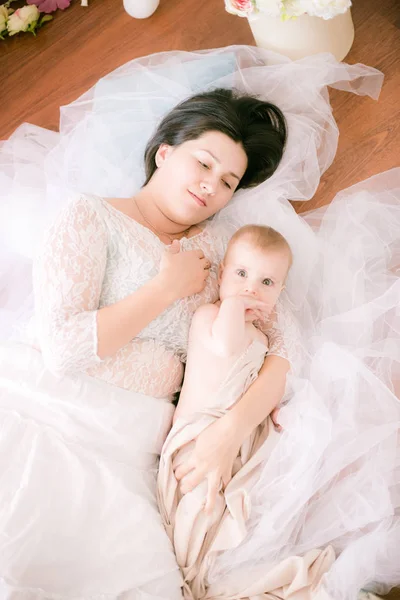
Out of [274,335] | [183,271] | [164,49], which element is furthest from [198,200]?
[164,49]

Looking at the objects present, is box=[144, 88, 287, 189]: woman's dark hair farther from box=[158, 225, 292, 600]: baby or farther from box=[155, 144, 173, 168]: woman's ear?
box=[158, 225, 292, 600]: baby

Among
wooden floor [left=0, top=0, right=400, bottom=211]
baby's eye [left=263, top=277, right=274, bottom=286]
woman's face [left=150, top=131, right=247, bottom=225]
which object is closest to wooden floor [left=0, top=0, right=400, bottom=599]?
wooden floor [left=0, top=0, right=400, bottom=211]

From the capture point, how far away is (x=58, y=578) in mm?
1444

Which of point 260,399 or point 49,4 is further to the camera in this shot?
point 49,4

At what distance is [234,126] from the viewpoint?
186cm

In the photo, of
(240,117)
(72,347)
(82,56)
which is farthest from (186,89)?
(72,347)

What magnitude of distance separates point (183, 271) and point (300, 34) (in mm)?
954

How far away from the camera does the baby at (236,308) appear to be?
1.67 meters

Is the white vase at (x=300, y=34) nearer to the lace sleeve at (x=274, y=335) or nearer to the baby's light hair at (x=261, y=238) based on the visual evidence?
the baby's light hair at (x=261, y=238)

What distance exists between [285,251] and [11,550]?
105 cm

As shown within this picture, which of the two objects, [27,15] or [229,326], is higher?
[27,15]

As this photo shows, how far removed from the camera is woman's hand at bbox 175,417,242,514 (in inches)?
62.9

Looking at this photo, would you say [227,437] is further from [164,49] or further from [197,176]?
[164,49]

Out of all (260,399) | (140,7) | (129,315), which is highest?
(140,7)
